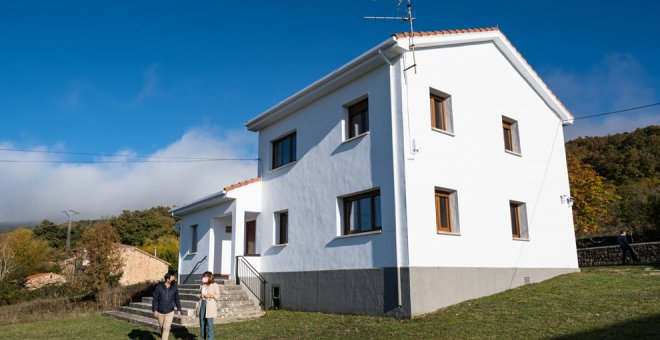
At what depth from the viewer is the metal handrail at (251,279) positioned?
633 inches

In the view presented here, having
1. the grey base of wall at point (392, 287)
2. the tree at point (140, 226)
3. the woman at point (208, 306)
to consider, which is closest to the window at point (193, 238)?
the grey base of wall at point (392, 287)

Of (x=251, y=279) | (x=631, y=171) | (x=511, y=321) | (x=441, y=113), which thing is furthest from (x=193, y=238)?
(x=631, y=171)

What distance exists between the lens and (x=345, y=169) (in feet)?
46.0

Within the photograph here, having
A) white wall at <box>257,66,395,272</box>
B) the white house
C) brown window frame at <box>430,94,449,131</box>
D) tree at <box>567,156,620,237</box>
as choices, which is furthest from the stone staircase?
tree at <box>567,156,620,237</box>

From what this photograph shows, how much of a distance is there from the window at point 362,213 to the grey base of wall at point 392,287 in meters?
1.20

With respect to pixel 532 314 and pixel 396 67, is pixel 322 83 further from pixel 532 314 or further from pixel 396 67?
pixel 532 314

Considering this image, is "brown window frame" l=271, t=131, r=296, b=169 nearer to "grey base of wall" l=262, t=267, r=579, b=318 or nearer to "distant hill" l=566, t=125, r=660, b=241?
"grey base of wall" l=262, t=267, r=579, b=318

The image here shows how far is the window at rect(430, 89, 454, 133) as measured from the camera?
1372cm

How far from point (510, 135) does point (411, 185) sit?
6001mm

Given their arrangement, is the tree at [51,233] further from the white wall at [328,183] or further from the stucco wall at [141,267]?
the white wall at [328,183]

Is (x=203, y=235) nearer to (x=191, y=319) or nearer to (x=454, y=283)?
(x=191, y=319)

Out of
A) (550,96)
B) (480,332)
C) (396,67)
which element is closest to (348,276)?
(480,332)

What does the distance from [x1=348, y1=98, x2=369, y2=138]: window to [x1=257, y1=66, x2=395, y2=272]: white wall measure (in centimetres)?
24

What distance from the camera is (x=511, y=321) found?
991 cm
